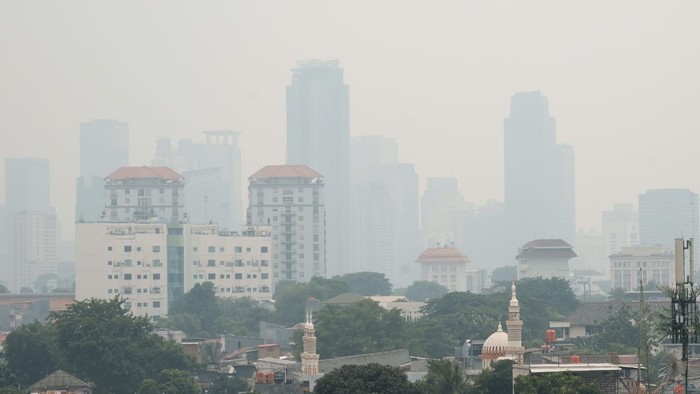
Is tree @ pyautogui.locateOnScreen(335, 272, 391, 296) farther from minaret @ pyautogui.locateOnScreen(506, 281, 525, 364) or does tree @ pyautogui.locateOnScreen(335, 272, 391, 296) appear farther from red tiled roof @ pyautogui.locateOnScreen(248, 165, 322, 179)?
minaret @ pyautogui.locateOnScreen(506, 281, 525, 364)

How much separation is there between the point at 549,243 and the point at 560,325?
8890 cm

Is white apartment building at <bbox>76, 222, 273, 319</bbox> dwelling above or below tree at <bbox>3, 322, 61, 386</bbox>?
above

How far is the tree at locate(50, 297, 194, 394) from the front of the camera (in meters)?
81.3

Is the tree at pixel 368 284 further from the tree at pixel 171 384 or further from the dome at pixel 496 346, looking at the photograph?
the dome at pixel 496 346

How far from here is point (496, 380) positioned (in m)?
58.9

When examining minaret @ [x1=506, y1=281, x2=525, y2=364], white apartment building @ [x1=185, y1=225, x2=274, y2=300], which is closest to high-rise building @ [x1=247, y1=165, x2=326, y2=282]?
white apartment building @ [x1=185, y1=225, x2=274, y2=300]

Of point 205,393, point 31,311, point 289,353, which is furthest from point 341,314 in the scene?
point 31,311

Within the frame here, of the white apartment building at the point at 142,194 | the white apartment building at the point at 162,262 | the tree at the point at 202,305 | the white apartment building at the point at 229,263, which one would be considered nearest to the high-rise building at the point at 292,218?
the white apartment building at the point at 142,194

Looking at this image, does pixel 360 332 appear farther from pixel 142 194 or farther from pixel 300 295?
pixel 142 194

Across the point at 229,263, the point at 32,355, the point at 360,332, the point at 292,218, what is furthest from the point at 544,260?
the point at 32,355

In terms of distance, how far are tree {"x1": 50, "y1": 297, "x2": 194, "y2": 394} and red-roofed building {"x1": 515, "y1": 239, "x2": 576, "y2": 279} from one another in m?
99.8

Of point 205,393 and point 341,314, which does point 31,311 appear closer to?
point 341,314

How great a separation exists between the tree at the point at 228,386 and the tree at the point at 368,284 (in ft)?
314

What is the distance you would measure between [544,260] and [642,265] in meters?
10.6
